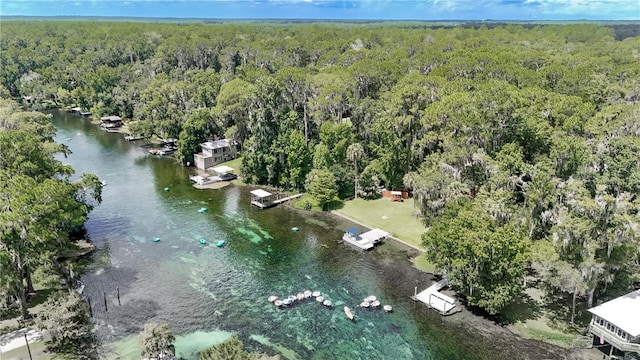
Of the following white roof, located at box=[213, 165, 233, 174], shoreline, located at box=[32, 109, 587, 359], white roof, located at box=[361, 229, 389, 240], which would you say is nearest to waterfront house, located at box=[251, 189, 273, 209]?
white roof, located at box=[213, 165, 233, 174]

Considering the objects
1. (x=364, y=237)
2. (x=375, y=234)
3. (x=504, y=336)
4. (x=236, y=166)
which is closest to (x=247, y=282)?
(x=364, y=237)

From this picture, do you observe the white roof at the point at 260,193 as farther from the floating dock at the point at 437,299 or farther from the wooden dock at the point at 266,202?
the floating dock at the point at 437,299

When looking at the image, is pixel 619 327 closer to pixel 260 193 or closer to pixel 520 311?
pixel 520 311

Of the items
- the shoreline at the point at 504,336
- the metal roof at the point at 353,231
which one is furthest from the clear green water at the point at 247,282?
the metal roof at the point at 353,231

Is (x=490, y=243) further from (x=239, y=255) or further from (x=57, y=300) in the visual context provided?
(x=57, y=300)

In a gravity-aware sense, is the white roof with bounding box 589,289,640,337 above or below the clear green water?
above

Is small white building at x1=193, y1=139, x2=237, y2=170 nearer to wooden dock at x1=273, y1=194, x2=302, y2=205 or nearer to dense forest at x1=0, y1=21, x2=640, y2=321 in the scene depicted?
dense forest at x1=0, y1=21, x2=640, y2=321
